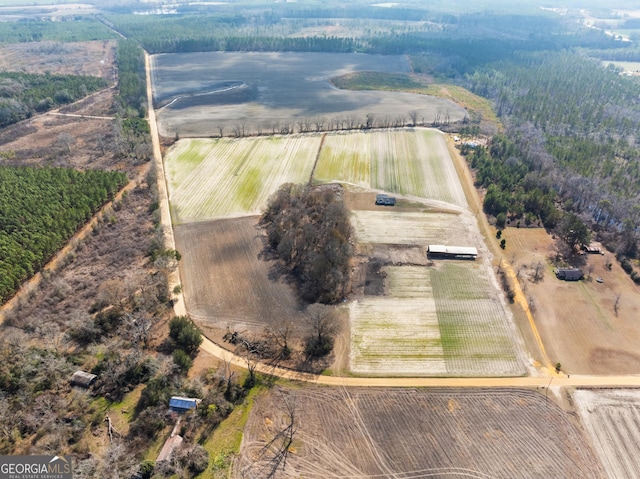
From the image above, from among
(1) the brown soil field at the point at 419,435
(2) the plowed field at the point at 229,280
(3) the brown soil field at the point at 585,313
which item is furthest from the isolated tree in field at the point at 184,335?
(3) the brown soil field at the point at 585,313

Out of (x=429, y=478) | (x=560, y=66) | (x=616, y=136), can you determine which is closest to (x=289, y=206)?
(x=429, y=478)

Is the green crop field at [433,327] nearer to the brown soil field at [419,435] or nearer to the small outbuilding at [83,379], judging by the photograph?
the brown soil field at [419,435]

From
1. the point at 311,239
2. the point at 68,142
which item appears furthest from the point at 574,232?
the point at 68,142

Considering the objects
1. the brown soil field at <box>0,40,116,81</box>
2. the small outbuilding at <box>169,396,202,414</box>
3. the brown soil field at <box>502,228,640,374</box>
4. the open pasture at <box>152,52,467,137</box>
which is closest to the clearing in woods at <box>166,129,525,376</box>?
the brown soil field at <box>502,228,640,374</box>

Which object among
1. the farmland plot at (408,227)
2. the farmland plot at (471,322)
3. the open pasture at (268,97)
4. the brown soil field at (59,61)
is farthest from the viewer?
the brown soil field at (59,61)

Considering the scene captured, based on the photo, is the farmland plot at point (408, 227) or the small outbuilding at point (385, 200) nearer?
the farmland plot at point (408, 227)

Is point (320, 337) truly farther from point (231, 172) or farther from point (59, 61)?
point (59, 61)

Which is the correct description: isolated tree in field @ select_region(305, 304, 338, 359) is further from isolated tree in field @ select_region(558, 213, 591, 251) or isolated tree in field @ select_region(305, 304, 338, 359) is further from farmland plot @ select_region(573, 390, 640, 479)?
isolated tree in field @ select_region(558, 213, 591, 251)
